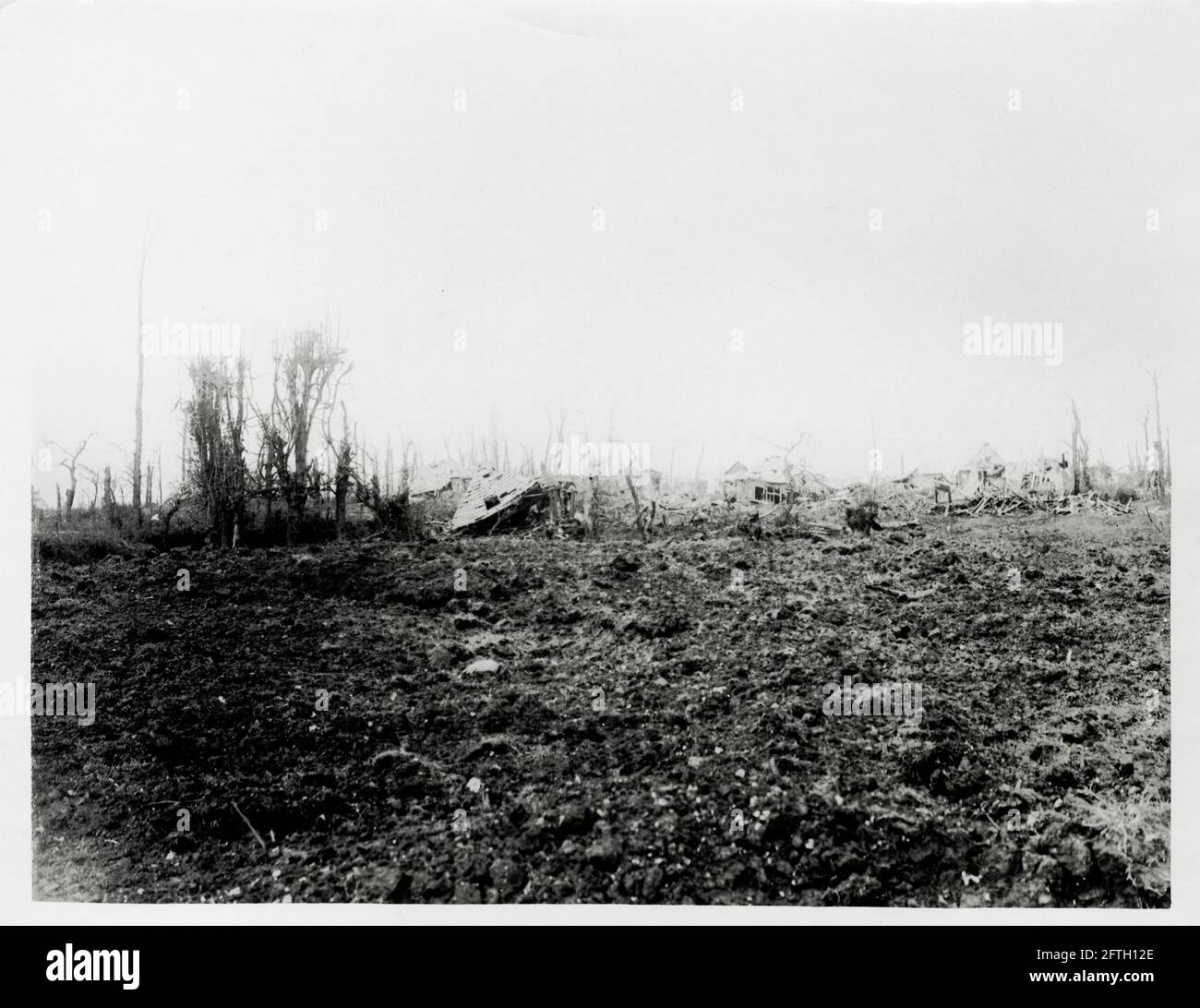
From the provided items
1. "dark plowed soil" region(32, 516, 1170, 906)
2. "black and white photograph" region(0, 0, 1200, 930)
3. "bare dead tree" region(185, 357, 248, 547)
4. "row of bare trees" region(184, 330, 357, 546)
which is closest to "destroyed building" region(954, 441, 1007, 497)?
"black and white photograph" region(0, 0, 1200, 930)

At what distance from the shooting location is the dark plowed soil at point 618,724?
258cm

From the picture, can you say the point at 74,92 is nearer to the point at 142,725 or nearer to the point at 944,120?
the point at 142,725

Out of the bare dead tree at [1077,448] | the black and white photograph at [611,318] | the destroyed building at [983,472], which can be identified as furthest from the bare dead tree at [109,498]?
the bare dead tree at [1077,448]

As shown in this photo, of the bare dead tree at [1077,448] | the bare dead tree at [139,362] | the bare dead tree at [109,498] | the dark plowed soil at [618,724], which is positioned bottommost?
the dark plowed soil at [618,724]

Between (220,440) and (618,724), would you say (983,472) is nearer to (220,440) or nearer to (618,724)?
(618,724)

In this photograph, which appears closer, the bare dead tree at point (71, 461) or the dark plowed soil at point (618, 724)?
the dark plowed soil at point (618, 724)

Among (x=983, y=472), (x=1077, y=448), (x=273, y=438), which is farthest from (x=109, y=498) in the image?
(x=1077, y=448)

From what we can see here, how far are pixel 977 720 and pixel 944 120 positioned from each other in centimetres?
232

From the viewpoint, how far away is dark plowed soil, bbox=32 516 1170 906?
2584 mm

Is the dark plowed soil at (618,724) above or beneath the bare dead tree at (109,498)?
beneath

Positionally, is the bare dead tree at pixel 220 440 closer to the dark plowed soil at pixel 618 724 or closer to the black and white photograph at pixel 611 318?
the black and white photograph at pixel 611 318

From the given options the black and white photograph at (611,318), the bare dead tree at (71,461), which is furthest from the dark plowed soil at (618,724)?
the bare dead tree at (71,461)

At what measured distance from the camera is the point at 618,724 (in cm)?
277
